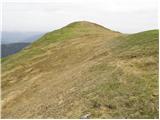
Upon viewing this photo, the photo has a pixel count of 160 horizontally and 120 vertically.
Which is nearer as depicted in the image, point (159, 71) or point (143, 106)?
point (143, 106)

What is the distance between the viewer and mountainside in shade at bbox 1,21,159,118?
1723 cm

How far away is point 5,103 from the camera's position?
2512cm

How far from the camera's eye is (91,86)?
21.0m

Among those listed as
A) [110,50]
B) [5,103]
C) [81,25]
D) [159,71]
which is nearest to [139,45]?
[110,50]

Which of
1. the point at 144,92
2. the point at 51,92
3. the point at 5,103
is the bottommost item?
the point at 5,103

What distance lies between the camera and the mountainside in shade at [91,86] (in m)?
17.2

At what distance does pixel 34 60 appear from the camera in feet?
131

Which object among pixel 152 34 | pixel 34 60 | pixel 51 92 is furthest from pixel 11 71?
pixel 152 34

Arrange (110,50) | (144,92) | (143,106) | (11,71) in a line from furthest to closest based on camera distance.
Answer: (11,71)
(110,50)
(144,92)
(143,106)

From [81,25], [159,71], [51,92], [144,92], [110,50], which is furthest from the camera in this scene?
[81,25]

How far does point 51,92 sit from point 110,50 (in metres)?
10.3

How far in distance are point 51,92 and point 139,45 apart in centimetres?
1064

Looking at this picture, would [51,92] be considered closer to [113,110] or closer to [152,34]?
[113,110]

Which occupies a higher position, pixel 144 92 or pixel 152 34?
pixel 152 34
